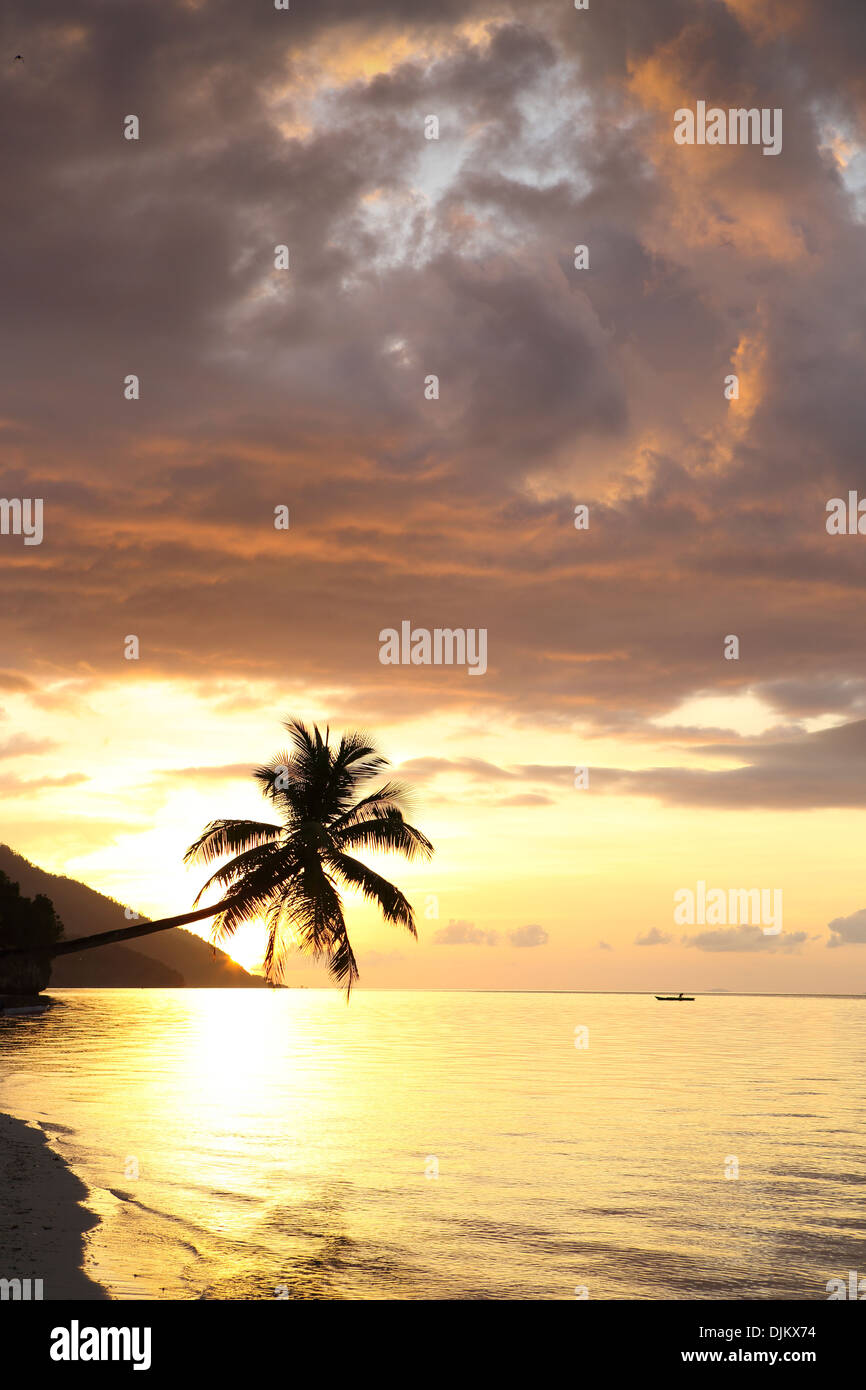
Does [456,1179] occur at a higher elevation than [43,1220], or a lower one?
lower

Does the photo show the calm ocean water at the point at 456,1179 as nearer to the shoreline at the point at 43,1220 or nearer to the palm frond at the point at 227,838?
the shoreline at the point at 43,1220

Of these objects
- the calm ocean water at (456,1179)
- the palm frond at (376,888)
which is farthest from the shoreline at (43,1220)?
the palm frond at (376,888)

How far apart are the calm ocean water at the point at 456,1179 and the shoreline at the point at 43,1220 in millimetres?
556

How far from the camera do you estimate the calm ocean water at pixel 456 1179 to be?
1930 centimetres

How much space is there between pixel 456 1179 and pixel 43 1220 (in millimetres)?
12629

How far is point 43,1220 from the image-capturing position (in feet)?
67.6

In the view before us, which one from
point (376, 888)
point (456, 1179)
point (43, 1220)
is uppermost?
point (376, 888)

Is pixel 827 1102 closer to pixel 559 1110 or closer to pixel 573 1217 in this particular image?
pixel 559 1110

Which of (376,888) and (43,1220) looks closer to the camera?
(43,1220)

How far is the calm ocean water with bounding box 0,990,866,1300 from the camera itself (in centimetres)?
1930

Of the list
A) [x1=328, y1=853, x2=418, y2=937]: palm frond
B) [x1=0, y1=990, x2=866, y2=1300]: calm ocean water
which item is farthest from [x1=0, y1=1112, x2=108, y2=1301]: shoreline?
[x1=328, y1=853, x2=418, y2=937]: palm frond
